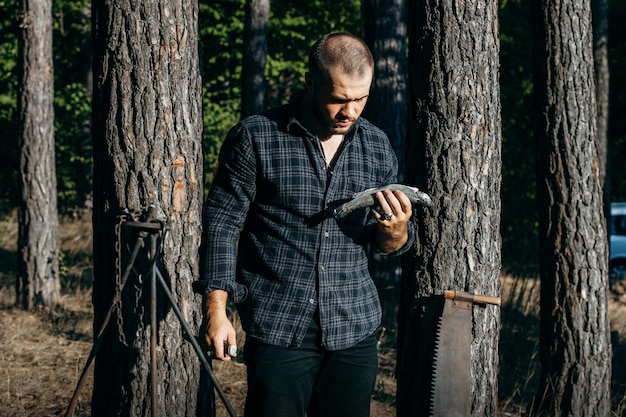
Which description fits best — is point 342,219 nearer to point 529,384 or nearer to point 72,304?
point 529,384

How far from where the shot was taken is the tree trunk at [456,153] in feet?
15.4

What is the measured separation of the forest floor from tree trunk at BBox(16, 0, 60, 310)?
40 cm

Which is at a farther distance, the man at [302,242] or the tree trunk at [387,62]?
the tree trunk at [387,62]

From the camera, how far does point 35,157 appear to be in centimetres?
1010

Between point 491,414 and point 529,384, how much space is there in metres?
3.32

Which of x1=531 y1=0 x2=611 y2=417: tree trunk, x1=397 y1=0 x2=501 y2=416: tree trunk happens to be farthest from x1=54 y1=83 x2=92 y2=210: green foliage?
x1=397 y1=0 x2=501 y2=416: tree trunk

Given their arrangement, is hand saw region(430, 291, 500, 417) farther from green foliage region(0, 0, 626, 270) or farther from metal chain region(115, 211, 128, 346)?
green foliage region(0, 0, 626, 270)

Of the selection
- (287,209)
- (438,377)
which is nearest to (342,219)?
(287,209)

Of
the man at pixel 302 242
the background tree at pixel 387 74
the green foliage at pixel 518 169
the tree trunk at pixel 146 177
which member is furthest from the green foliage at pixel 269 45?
the man at pixel 302 242

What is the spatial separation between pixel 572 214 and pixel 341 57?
359 cm

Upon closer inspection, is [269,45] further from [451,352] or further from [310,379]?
[310,379]

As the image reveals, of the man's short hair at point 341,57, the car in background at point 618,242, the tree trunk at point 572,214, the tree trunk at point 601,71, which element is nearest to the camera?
the man's short hair at point 341,57

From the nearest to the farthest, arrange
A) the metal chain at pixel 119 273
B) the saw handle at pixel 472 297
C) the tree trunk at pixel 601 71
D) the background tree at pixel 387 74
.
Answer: the metal chain at pixel 119 273 → the saw handle at pixel 472 297 → the background tree at pixel 387 74 → the tree trunk at pixel 601 71

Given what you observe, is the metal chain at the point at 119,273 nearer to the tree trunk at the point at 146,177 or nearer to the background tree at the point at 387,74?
the tree trunk at the point at 146,177
